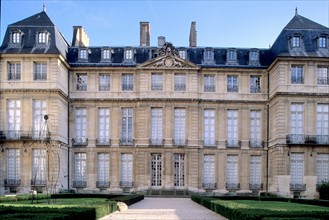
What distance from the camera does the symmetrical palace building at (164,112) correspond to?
31.2 meters

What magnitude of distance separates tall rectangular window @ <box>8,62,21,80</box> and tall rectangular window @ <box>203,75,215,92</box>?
1328 cm

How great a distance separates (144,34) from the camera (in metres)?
36.8

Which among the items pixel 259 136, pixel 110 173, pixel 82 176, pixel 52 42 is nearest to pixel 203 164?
pixel 259 136

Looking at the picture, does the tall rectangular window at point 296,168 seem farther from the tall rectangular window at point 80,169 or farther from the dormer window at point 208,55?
the tall rectangular window at point 80,169

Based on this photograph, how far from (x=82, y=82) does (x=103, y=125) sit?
3609 mm

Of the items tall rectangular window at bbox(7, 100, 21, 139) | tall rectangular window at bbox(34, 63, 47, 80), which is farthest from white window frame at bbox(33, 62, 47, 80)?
tall rectangular window at bbox(7, 100, 21, 139)

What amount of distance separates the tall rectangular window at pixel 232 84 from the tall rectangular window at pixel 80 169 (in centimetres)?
1183

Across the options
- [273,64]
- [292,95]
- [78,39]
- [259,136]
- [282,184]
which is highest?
[78,39]

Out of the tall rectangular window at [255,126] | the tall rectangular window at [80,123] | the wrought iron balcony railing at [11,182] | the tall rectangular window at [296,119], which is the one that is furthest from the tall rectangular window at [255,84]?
the wrought iron balcony railing at [11,182]

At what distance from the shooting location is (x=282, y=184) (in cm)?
3061

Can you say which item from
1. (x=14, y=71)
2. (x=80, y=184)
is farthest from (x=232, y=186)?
(x=14, y=71)

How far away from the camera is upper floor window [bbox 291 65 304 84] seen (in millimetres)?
31578

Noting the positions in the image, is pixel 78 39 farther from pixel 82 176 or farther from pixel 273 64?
pixel 273 64

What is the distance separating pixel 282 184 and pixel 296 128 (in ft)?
12.9
